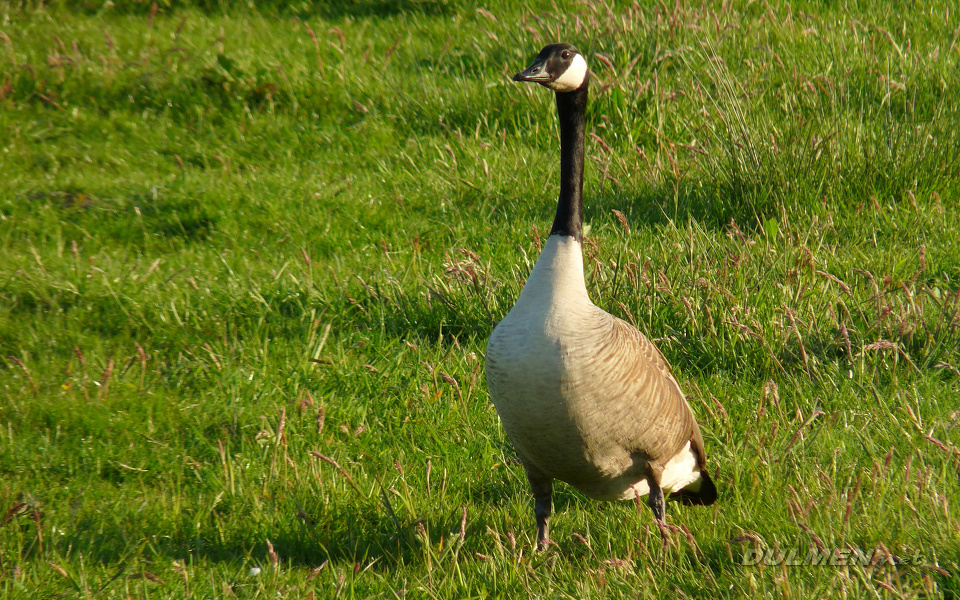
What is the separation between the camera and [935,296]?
4316 millimetres

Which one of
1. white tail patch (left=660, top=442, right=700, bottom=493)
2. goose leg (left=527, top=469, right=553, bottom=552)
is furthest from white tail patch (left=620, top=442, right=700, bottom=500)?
goose leg (left=527, top=469, right=553, bottom=552)

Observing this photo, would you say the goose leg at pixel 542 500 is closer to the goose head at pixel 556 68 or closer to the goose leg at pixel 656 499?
the goose leg at pixel 656 499

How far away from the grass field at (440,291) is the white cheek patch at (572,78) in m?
1.36

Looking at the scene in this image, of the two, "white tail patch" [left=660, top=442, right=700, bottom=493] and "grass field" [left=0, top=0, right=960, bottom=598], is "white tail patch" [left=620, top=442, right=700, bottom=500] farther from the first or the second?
"grass field" [left=0, top=0, right=960, bottom=598]

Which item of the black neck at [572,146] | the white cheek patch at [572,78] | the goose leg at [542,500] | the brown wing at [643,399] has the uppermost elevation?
the white cheek patch at [572,78]

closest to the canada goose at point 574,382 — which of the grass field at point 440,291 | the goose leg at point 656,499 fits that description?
the goose leg at point 656,499

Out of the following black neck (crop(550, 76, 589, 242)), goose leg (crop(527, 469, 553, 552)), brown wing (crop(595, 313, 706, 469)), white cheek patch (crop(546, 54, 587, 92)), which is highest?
white cheek patch (crop(546, 54, 587, 92))

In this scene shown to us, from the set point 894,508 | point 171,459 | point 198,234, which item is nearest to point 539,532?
point 894,508

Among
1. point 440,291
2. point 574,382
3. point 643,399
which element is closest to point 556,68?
point 574,382

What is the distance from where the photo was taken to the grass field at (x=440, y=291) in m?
3.39

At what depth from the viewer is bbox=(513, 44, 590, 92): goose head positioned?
334cm

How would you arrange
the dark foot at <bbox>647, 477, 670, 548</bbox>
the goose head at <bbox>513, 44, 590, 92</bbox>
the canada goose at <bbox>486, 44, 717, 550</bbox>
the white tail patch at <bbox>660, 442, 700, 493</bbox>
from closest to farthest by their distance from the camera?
the canada goose at <bbox>486, 44, 717, 550</bbox> < the goose head at <bbox>513, 44, 590, 92</bbox> < the dark foot at <bbox>647, 477, 670, 548</bbox> < the white tail patch at <bbox>660, 442, 700, 493</bbox>

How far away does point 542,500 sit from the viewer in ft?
12.0

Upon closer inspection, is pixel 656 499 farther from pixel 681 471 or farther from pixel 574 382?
pixel 574 382
